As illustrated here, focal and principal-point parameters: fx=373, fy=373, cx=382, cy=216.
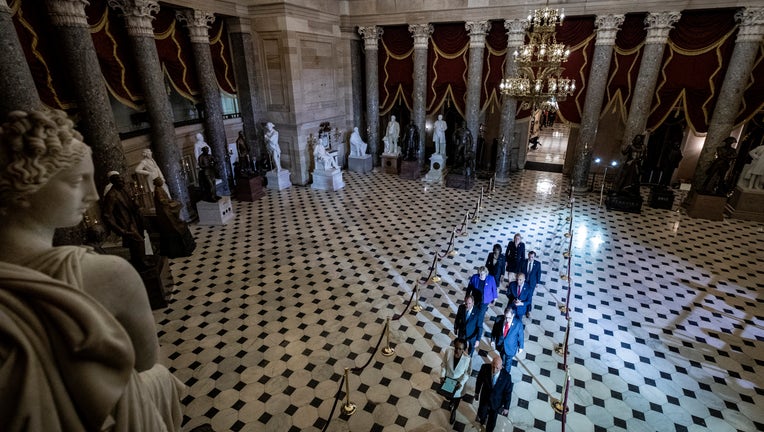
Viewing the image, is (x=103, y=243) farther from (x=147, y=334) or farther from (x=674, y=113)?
(x=674, y=113)

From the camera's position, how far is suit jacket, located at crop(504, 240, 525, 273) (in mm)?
7933

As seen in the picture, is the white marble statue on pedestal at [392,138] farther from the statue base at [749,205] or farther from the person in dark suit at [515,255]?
the statue base at [749,205]

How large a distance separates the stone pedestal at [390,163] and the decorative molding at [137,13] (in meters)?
9.97

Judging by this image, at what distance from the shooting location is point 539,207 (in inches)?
521

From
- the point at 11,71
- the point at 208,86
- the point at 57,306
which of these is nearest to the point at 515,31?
the point at 208,86

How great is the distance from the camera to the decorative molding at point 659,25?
11.9m

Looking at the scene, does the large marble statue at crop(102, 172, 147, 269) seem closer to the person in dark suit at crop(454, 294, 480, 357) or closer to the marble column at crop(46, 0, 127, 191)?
the marble column at crop(46, 0, 127, 191)

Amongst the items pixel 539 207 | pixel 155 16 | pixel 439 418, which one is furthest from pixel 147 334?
pixel 539 207

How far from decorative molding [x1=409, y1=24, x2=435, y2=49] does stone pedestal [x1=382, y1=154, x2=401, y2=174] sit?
4772mm

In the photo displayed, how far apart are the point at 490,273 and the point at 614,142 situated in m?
12.9

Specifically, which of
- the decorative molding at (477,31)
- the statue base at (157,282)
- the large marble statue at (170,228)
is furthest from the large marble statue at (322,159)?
the statue base at (157,282)

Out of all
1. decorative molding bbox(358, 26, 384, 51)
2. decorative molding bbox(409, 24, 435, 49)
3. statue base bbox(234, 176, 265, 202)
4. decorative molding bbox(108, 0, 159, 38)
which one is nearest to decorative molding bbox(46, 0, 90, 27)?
decorative molding bbox(108, 0, 159, 38)

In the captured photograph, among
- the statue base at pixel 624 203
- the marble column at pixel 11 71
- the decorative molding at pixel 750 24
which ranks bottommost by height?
the statue base at pixel 624 203

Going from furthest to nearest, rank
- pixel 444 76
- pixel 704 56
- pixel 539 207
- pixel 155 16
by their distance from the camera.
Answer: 1. pixel 444 76
2. pixel 539 207
3. pixel 704 56
4. pixel 155 16
